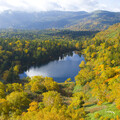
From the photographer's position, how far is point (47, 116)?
78.9ft

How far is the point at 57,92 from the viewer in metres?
52.9

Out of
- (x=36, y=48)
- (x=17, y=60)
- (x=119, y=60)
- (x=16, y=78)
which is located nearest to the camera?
(x=119, y=60)

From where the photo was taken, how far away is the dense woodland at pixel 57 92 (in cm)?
3086

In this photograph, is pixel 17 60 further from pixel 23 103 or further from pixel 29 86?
pixel 23 103

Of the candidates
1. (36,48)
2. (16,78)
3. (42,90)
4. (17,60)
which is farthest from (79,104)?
(36,48)

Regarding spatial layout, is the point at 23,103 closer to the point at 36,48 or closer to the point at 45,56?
the point at 45,56

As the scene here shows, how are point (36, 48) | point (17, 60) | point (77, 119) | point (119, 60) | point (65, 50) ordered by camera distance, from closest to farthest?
point (77, 119) → point (119, 60) → point (17, 60) → point (36, 48) → point (65, 50)

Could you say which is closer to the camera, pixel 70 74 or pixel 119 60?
pixel 119 60

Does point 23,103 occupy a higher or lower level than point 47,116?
lower

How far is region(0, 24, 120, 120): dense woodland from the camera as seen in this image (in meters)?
30.9

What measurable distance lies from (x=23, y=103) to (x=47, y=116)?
25.3 m

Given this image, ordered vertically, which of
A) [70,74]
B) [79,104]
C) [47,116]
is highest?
[47,116]

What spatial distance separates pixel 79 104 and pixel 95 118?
13.7m

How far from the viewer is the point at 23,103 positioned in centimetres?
4562
